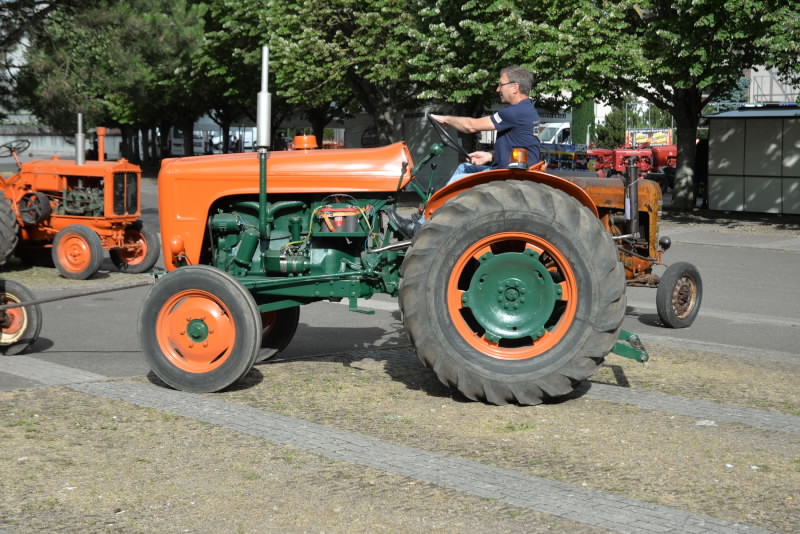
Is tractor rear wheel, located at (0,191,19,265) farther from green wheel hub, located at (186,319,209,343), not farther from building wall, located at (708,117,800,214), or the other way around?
building wall, located at (708,117,800,214)

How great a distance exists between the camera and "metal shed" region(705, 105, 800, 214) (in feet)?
84.8

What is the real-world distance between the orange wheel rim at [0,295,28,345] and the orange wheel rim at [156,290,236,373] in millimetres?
1972

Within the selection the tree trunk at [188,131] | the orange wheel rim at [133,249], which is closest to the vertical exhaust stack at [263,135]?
the orange wheel rim at [133,249]

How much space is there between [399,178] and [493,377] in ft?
4.93

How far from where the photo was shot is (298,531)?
4.64 metres

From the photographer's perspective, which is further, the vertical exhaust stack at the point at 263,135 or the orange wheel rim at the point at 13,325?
the orange wheel rim at the point at 13,325

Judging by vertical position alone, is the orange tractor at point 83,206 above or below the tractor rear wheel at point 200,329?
above

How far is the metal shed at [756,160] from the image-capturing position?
84.8 feet

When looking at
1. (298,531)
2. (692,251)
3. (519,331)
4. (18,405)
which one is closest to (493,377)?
(519,331)

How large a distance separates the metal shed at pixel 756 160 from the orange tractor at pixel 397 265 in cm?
2034

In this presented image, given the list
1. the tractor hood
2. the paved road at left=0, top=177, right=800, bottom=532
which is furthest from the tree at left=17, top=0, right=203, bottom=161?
the tractor hood

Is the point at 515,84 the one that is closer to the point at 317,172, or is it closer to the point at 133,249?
the point at 317,172

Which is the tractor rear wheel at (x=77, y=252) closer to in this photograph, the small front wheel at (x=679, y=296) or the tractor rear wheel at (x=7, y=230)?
the tractor rear wheel at (x=7, y=230)

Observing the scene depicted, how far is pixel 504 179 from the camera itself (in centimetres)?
713
